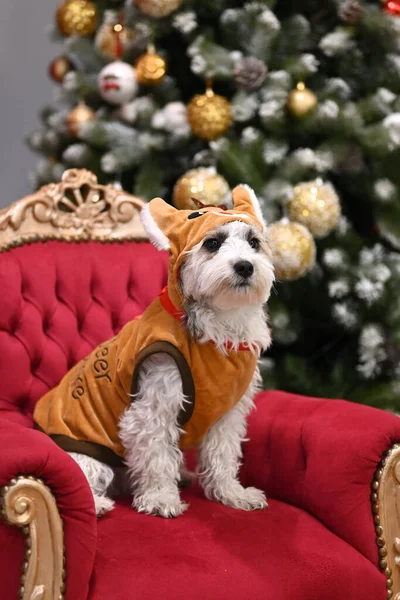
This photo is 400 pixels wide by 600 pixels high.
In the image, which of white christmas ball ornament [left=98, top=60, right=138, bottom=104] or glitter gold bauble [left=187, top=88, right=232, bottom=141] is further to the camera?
white christmas ball ornament [left=98, top=60, right=138, bottom=104]

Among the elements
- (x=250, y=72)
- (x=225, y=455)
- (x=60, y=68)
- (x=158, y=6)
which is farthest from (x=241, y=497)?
(x=60, y=68)

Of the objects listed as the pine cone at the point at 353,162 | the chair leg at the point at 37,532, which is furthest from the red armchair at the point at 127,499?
the pine cone at the point at 353,162

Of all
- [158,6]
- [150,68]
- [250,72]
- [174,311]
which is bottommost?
[174,311]

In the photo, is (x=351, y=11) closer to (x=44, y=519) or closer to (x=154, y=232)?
(x=154, y=232)

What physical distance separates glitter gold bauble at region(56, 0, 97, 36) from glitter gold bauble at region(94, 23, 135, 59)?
0.11 meters

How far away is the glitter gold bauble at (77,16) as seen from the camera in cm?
273

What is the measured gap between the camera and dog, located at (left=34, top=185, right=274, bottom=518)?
1529mm

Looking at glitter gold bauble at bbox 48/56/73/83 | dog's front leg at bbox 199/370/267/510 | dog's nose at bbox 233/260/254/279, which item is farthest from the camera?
glitter gold bauble at bbox 48/56/73/83

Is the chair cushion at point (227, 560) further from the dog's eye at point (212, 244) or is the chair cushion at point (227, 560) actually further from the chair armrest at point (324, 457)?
the dog's eye at point (212, 244)

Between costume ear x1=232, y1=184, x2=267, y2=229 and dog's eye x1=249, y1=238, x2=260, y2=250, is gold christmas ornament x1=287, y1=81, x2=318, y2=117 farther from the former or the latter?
dog's eye x1=249, y1=238, x2=260, y2=250

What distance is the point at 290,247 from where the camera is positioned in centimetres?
219

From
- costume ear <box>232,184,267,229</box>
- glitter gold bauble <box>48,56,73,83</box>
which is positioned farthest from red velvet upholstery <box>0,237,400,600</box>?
glitter gold bauble <box>48,56,73,83</box>

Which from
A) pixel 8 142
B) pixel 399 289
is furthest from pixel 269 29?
pixel 8 142

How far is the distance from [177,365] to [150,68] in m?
1.42
